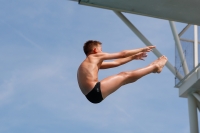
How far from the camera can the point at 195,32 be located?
15820 mm

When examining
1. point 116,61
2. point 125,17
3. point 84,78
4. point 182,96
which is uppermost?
point 125,17

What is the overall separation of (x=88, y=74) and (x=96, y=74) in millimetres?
238

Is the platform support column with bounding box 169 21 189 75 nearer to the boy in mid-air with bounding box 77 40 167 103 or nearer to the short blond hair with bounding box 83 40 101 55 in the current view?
the boy in mid-air with bounding box 77 40 167 103

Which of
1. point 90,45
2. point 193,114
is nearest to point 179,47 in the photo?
point 193,114

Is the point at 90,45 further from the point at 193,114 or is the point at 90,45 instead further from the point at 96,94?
the point at 193,114

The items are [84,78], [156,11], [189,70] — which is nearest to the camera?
[84,78]

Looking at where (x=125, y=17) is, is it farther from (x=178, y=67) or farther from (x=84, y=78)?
(x=84, y=78)

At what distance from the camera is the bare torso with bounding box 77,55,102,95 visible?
318 inches

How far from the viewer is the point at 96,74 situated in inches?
326

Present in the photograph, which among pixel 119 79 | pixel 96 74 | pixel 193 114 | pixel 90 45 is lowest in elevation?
pixel 119 79

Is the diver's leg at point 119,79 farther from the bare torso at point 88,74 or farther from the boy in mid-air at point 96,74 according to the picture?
the bare torso at point 88,74

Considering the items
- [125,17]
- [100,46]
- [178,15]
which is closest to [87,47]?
[100,46]

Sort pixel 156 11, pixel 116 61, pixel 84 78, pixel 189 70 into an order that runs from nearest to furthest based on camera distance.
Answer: pixel 84 78, pixel 116 61, pixel 156 11, pixel 189 70

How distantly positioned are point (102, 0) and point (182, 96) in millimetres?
5504
